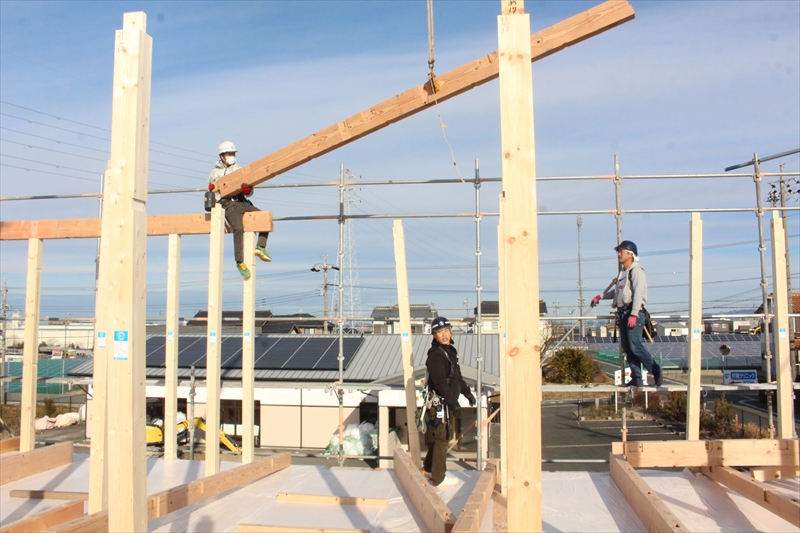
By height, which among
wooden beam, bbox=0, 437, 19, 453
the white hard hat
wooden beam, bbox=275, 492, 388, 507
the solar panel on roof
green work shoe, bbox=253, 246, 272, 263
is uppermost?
the white hard hat

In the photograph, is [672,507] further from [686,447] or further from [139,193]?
[139,193]

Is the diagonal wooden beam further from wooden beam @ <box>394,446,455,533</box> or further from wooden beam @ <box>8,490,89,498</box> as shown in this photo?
wooden beam @ <box>8,490,89,498</box>

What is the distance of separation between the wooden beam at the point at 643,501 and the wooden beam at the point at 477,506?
1.07 metres

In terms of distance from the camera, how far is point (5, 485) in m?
6.57

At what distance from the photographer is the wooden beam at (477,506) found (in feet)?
12.4

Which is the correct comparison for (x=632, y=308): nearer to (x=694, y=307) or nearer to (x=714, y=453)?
(x=694, y=307)

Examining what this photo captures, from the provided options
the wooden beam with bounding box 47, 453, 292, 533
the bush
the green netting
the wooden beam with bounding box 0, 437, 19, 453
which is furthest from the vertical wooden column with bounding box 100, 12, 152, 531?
the green netting

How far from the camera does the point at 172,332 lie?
293 inches

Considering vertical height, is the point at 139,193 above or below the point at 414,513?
above

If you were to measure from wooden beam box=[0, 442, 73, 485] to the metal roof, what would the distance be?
677 centimetres

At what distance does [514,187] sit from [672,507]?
373cm

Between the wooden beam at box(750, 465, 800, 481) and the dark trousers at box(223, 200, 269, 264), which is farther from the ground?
the dark trousers at box(223, 200, 269, 264)

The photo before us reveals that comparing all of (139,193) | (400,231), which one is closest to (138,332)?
(139,193)

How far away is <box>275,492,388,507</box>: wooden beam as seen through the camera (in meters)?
5.32
